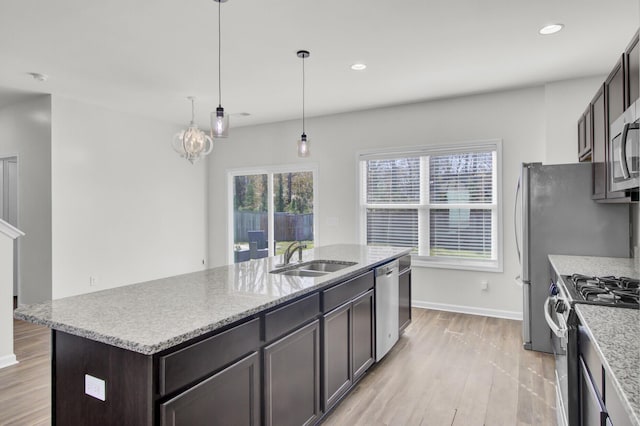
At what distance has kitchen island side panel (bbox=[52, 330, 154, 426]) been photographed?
1.31 metres

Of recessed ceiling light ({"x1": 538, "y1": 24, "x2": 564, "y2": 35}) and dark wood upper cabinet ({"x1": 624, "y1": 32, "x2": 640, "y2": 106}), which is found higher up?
recessed ceiling light ({"x1": 538, "y1": 24, "x2": 564, "y2": 35})

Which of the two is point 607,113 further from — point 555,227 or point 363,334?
point 363,334

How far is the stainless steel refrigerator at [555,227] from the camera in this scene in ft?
10.5

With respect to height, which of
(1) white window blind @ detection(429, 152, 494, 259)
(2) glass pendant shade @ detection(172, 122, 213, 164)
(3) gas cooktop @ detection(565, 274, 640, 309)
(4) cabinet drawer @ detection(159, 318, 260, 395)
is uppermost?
(2) glass pendant shade @ detection(172, 122, 213, 164)

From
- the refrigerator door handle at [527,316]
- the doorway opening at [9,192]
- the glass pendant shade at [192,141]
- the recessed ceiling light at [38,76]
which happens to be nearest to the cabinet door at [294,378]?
the glass pendant shade at [192,141]

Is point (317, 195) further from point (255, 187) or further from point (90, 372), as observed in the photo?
point (90, 372)

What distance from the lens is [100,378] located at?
1.42m

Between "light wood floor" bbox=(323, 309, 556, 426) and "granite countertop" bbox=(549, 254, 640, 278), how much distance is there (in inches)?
34.6

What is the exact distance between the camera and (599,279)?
2.17 metres

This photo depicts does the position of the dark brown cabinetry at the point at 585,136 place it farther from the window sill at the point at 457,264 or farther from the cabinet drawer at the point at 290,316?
the cabinet drawer at the point at 290,316

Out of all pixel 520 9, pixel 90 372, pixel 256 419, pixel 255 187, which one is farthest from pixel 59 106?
pixel 520 9

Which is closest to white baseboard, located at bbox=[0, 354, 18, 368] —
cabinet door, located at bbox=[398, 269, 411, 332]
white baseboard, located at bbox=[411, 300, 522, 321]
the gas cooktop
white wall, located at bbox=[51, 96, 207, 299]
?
white wall, located at bbox=[51, 96, 207, 299]

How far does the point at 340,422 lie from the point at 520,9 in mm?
3017

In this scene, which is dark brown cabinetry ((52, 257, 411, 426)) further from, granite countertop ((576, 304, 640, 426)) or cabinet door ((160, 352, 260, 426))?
granite countertop ((576, 304, 640, 426))
